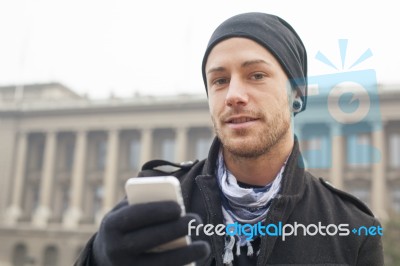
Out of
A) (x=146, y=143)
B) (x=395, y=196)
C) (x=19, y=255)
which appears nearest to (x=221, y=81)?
(x=395, y=196)

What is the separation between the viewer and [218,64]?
2.20 meters

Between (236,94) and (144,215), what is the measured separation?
2.35 ft

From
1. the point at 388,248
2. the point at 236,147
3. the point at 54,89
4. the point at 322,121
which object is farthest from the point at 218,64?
the point at 54,89

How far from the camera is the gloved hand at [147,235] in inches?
A: 63.4

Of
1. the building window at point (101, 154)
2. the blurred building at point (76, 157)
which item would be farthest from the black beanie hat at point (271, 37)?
the building window at point (101, 154)

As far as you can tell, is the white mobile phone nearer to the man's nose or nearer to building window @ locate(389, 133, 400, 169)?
the man's nose

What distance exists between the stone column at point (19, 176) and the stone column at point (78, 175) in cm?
515

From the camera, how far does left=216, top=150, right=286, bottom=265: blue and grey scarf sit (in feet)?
7.23

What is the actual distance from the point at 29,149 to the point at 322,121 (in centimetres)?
5298

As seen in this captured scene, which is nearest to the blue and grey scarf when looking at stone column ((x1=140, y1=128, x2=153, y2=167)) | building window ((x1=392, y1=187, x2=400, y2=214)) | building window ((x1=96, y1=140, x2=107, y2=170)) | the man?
the man

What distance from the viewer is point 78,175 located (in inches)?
1937

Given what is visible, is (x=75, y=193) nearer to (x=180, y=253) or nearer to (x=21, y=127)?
(x=21, y=127)

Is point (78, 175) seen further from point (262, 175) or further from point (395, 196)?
point (262, 175)

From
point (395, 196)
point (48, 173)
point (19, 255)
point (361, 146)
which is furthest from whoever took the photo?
point (48, 173)
